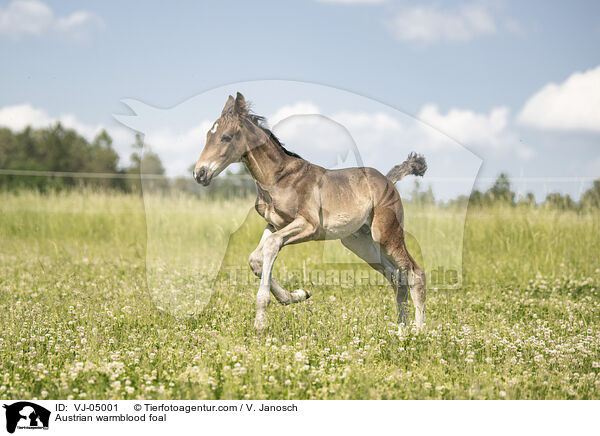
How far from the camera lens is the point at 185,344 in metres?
6.34

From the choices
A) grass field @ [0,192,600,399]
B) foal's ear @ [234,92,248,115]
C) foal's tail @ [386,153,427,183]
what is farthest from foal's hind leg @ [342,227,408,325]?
foal's ear @ [234,92,248,115]

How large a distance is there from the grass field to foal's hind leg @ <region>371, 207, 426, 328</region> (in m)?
0.40

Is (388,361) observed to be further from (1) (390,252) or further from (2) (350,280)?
(2) (350,280)

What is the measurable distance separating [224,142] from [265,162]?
2.20ft

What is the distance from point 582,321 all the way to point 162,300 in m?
6.16

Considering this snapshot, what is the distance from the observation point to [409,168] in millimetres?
7594

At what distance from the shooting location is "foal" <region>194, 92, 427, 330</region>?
6.39 metres

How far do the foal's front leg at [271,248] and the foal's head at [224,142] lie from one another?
101 cm

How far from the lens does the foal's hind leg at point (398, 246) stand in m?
7.16

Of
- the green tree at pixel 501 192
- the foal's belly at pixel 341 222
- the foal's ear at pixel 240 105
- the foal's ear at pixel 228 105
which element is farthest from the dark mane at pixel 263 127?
the green tree at pixel 501 192

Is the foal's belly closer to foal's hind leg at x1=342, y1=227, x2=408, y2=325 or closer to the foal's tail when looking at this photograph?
foal's hind leg at x1=342, y1=227, x2=408, y2=325

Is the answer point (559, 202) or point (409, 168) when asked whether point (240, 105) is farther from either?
point (559, 202)

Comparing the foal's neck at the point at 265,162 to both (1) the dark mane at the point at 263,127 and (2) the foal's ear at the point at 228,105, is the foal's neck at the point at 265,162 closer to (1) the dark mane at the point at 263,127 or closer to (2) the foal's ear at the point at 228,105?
(1) the dark mane at the point at 263,127

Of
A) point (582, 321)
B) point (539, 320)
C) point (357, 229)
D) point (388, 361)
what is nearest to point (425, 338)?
point (388, 361)
